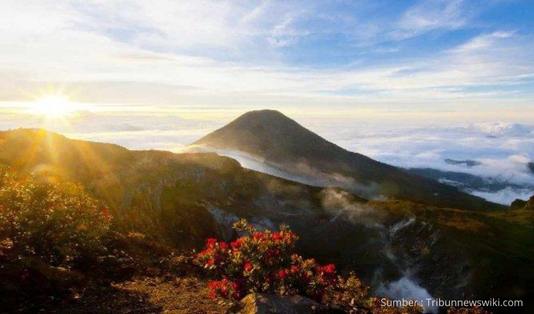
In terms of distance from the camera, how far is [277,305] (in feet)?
57.3

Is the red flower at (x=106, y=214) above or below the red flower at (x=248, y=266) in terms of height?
above

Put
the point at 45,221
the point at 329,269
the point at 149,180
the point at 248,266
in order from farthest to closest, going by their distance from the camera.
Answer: the point at 149,180 < the point at 45,221 < the point at 329,269 < the point at 248,266

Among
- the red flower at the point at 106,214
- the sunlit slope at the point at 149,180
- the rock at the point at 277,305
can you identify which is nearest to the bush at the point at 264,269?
the rock at the point at 277,305

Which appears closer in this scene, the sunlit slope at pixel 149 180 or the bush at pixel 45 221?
the bush at pixel 45 221

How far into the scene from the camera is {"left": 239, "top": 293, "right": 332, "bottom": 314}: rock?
56.3ft

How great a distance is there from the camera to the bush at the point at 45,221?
22.1 m

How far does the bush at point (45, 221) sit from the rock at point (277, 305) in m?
9.96

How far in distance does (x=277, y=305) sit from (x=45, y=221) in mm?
11901

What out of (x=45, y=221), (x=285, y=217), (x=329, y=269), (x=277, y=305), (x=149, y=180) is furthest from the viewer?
(x=285, y=217)

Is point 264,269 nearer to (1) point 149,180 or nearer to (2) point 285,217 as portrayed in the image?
(1) point 149,180

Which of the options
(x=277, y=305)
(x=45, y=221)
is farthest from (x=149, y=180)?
(x=277, y=305)

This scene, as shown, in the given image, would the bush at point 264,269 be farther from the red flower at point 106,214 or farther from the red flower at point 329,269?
the red flower at point 106,214

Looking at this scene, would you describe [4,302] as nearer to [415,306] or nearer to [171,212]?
[415,306]

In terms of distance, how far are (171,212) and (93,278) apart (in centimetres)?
4918
